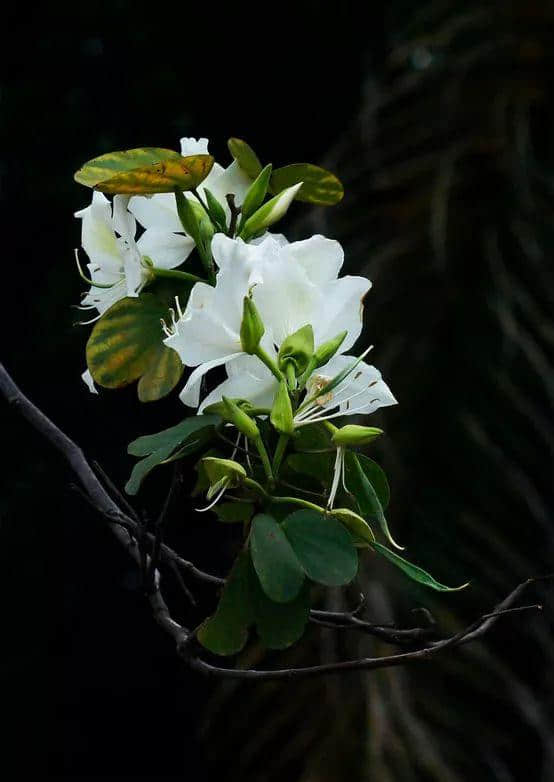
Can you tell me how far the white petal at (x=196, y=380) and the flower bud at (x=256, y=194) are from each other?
8cm

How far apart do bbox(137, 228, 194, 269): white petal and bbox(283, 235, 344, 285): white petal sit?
5 cm

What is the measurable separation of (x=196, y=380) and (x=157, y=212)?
9 cm

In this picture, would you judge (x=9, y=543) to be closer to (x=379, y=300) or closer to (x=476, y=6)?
(x=379, y=300)

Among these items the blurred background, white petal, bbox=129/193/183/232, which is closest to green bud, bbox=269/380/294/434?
white petal, bbox=129/193/183/232

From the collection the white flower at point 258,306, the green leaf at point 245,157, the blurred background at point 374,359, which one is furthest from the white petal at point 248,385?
the blurred background at point 374,359

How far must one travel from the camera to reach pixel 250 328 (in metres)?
0.36

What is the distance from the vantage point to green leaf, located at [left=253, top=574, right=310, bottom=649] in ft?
1.16

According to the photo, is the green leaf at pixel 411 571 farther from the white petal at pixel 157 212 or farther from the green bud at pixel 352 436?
the white petal at pixel 157 212

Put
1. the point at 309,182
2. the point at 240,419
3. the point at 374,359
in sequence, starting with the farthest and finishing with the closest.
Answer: the point at 374,359 < the point at 309,182 < the point at 240,419

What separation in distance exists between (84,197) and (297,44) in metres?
0.50

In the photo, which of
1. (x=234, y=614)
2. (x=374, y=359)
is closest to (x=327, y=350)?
(x=234, y=614)

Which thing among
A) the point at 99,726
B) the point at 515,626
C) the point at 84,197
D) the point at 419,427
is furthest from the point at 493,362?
the point at 99,726

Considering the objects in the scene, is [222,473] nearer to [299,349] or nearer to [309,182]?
[299,349]

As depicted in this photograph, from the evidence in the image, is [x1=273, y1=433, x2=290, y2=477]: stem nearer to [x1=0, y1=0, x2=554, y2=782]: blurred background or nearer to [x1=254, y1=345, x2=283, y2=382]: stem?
[x1=254, y1=345, x2=283, y2=382]: stem
